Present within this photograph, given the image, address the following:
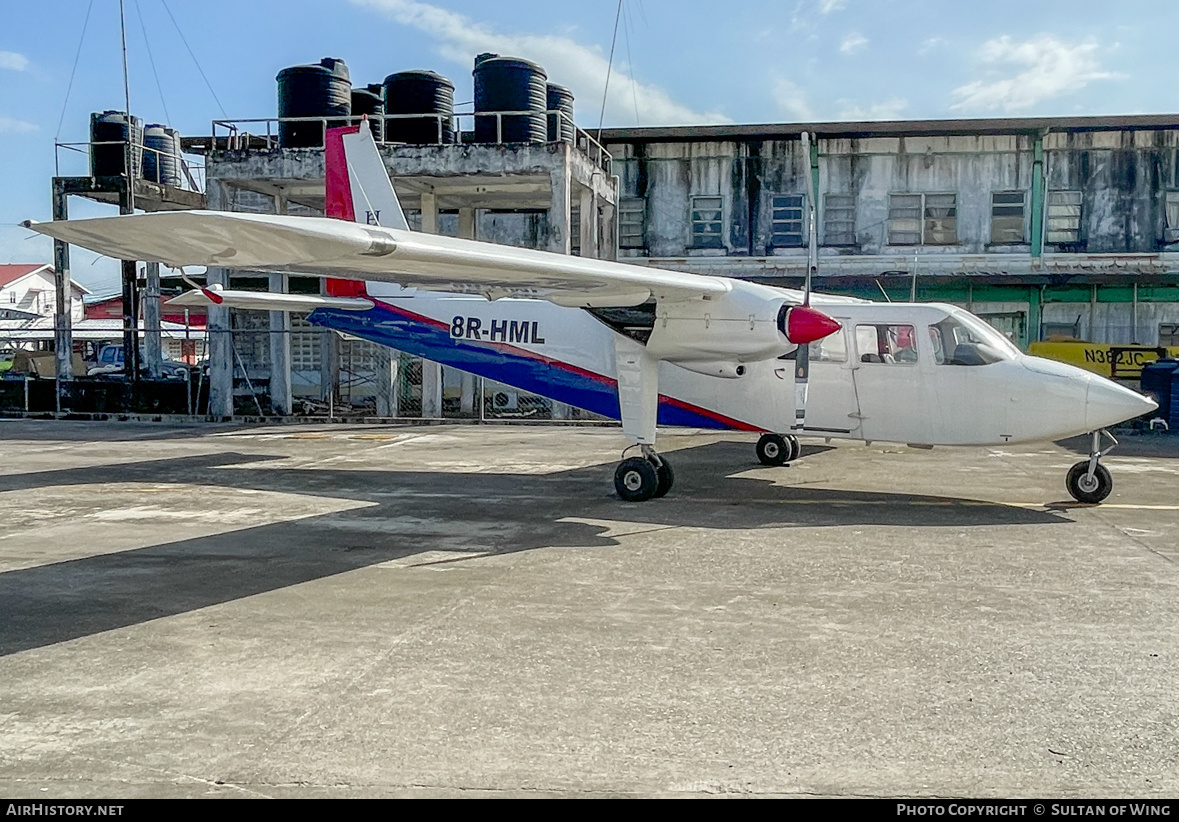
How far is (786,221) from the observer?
96.2 ft

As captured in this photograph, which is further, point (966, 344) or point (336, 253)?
point (966, 344)

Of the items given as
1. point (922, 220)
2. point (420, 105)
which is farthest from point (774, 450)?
point (922, 220)

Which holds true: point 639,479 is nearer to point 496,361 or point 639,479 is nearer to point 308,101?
point 496,361

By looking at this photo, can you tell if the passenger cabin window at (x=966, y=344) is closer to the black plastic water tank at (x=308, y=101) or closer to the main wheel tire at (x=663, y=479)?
the main wheel tire at (x=663, y=479)

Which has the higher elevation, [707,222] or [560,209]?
[707,222]

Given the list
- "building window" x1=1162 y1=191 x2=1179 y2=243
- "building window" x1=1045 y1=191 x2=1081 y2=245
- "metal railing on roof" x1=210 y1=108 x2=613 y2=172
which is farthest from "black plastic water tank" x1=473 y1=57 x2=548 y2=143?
"building window" x1=1162 y1=191 x2=1179 y2=243

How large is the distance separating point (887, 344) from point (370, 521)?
6841 millimetres

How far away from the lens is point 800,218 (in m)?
29.2

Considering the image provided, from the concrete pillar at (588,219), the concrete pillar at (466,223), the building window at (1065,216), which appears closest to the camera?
the concrete pillar at (588,219)

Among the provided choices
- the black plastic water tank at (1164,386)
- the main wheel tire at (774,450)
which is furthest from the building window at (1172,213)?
the main wheel tire at (774,450)

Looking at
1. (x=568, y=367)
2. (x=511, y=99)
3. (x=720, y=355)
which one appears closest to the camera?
(x=720, y=355)

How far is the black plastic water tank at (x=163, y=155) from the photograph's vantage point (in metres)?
30.5

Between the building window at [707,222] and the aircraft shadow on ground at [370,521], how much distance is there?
14441mm
